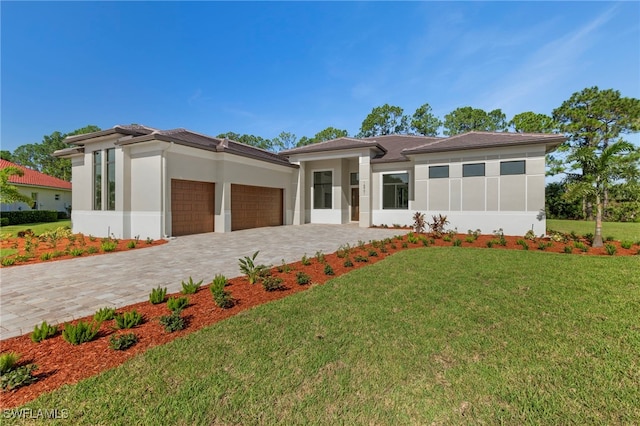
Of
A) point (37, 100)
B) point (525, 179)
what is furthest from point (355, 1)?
point (37, 100)

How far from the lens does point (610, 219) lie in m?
20.0

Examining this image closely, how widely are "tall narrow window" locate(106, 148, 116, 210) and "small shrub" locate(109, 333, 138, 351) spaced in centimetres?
1156

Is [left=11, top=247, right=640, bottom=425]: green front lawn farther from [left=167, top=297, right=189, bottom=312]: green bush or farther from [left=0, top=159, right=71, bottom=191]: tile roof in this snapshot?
[left=0, top=159, right=71, bottom=191]: tile roof

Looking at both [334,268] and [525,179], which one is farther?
[525,179]

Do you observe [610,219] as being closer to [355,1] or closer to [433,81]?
[433,81]

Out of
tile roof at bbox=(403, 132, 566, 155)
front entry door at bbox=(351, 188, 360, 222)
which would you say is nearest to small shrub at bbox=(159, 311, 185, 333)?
tile roof at bbox=(403, 132, 566, 155)

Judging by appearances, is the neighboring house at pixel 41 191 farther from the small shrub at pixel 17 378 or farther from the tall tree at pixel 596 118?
the tall tree at pixel 596 118

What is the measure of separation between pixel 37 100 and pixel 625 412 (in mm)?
25071

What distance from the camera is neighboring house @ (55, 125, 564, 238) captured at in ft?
38.1

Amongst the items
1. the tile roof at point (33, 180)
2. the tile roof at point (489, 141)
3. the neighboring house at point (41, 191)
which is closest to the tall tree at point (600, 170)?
the tile roof at point (489, 141)

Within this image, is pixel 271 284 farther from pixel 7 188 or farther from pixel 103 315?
pixel 7 188

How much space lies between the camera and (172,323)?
3381 millimetres

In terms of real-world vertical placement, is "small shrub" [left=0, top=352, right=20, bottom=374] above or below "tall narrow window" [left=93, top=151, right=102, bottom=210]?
below

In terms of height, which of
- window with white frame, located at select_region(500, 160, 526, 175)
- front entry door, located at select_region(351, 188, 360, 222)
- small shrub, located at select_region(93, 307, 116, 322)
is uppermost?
window with white frame, located at select_region(500, 160, 526, 175)
